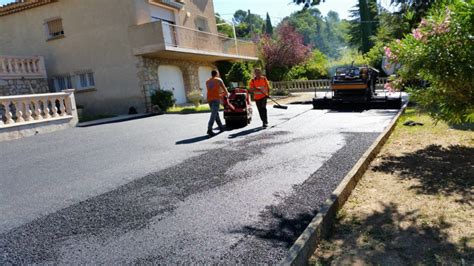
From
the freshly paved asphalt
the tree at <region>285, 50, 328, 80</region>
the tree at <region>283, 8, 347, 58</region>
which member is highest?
the tree at <region>283, 8, 347, 58</region>

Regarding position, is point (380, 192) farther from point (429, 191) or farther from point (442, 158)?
point (442, 158)

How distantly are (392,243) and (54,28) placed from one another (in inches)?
741

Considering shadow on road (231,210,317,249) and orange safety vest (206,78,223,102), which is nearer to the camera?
shadow on road (231,210,317,249)

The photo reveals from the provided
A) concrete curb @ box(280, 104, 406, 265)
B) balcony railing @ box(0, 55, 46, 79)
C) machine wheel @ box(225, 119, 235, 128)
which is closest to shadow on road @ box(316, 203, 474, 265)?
concrete curb @ box(280, 104, 406, 265)

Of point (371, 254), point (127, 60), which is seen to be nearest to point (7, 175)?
point (371, 254)

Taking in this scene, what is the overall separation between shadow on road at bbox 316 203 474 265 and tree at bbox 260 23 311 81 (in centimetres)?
2525

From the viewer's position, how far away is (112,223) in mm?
3754

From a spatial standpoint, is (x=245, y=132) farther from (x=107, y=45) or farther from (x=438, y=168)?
(x=107, y=45)

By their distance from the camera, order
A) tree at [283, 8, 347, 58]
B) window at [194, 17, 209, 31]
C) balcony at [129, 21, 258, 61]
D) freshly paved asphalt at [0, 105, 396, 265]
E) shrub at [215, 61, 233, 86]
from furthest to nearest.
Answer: tree at [283, 8, 347, 58]
shrub at [215, 61, 233, 86]
window at [194, 17, 209, 31]
balcony at [129, 21, 258, 61]
freshly paved asphalt at [0, 105, 396, 265]

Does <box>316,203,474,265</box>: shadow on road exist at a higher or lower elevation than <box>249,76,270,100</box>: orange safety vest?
lower

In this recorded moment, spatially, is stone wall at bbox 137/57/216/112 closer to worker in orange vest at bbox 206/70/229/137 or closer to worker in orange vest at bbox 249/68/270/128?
worker in orange vest at bbox 206/70/229/137

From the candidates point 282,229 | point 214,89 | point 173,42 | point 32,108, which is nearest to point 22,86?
point 32,108

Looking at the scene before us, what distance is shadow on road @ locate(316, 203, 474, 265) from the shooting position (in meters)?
3.04

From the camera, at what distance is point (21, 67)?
52.0 ft
